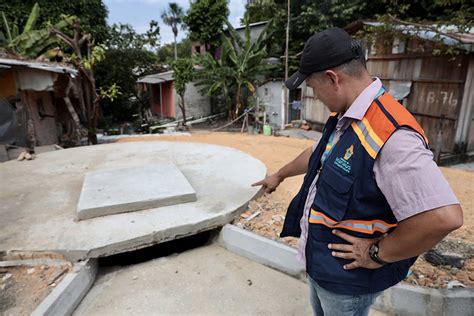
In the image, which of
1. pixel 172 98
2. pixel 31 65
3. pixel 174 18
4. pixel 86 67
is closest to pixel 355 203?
pixel 31 65

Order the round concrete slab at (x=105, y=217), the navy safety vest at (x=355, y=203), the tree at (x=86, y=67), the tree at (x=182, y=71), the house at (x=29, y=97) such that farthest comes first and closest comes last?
1. the tree at (x=182, y=71)
2. the tree at (x=86, y=67)
3. the house at (x=29, y=97)
4. the round concrete slab at (x=105, y=217)
5. the navy safety vest at (x=355, y=203)

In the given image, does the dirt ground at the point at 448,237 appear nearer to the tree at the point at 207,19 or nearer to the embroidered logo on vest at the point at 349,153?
the embroidered logo on vest at the point at 349,153

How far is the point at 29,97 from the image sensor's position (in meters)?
7.09

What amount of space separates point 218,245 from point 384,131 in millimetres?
2231

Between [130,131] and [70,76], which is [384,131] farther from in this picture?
[130,131]

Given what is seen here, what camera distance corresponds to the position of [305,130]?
37.6 ft

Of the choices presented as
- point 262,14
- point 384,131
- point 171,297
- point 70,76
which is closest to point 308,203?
point 384,131

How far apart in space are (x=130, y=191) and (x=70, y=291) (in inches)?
50.8

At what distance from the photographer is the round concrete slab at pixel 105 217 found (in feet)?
8.26

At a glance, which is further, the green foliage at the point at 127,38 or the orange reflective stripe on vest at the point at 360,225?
the green foliage at the point at 127,38

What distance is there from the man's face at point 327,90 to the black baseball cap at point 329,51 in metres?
0.05

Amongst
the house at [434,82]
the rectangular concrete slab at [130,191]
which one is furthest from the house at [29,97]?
the house at [434,82]

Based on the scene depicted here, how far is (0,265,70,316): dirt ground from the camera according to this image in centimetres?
195

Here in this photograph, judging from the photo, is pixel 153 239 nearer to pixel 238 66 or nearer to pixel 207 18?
pixel 238 66
